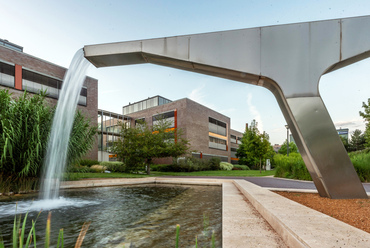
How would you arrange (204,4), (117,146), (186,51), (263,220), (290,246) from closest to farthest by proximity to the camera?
(290,246) < (263,220) < (186,51) < (204,4) < (117,146)

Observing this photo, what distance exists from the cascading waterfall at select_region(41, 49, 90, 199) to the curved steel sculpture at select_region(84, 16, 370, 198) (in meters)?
2.07

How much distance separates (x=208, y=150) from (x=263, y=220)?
3656 cm

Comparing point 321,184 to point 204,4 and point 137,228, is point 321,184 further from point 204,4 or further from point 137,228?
point 204,4

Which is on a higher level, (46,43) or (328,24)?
(46,43)

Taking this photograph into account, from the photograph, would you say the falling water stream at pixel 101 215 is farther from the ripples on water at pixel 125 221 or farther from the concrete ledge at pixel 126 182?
the concrete ledge at pixel 126 182

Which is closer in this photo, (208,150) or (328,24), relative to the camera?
(328,24)

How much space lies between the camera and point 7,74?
2167 cm

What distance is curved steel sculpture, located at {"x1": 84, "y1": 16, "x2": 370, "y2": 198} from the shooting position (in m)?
5.12

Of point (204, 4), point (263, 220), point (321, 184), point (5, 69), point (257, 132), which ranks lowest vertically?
point (263, 220)

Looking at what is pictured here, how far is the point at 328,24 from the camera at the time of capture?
525cm

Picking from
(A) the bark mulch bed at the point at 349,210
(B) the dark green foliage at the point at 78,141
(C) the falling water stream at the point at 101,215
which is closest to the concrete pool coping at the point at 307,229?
(A) the bark mulch bed at the point at 349,210

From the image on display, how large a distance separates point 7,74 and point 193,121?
24849 mm

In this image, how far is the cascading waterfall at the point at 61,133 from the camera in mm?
7535

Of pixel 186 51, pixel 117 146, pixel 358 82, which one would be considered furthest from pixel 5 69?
pixel 358 82
